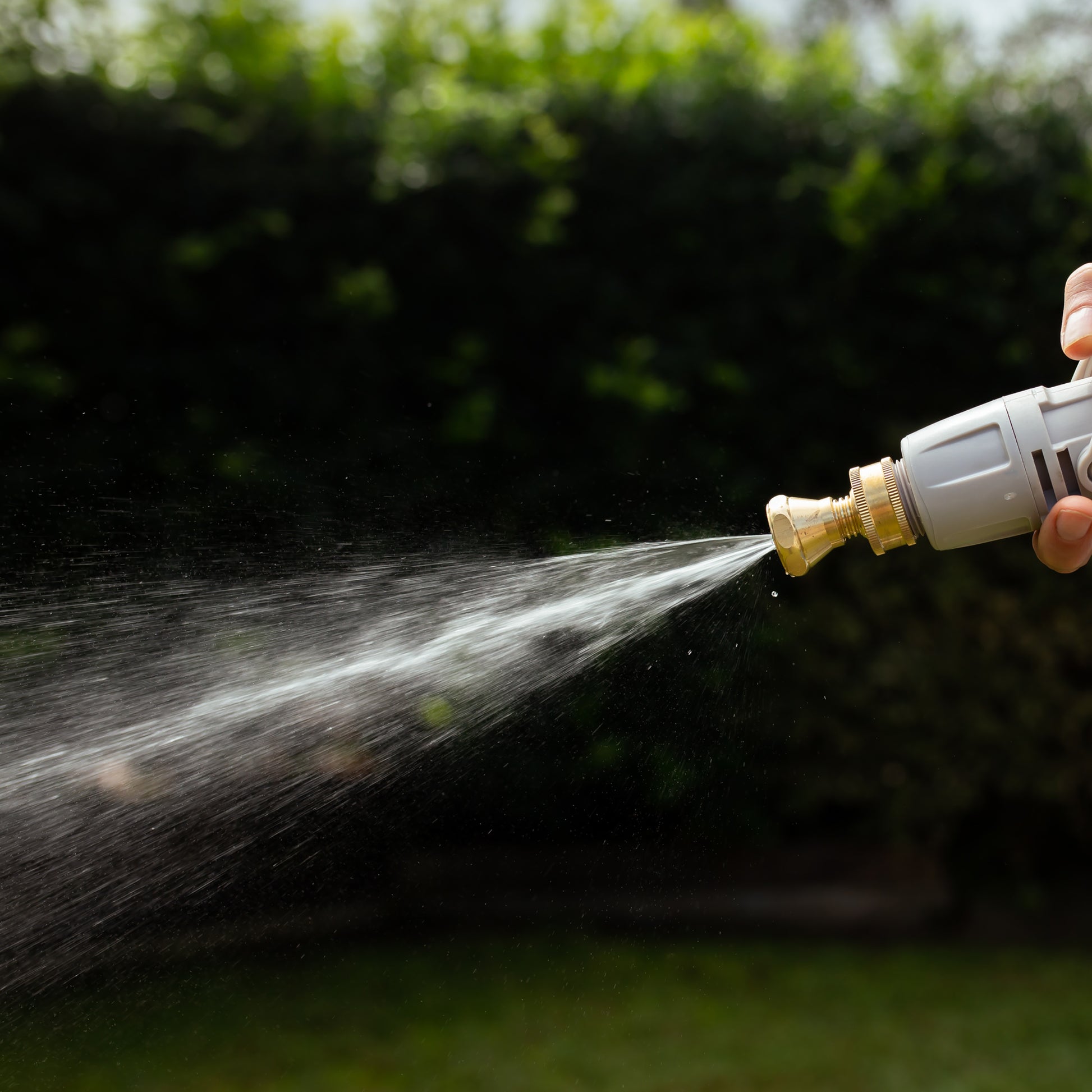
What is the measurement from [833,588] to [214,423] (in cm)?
269

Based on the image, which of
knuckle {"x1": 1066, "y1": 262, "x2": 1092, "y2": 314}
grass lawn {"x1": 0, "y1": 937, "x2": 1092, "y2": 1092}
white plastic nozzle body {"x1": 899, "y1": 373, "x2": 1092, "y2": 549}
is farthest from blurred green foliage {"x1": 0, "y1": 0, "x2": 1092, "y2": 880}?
white plastic nozzle body {"x1": 899, "y1": 373, "x2": 1092, "y2": 549}

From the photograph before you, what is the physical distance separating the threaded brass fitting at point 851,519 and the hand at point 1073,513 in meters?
0.22

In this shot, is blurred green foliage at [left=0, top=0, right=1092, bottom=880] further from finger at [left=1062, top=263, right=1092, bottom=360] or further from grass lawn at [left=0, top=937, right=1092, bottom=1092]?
finger at [left=1062, top=263, right=1092, bottom=360]

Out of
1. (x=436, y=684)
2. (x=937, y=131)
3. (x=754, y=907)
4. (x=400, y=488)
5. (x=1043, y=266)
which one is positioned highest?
(x=937, y=131)

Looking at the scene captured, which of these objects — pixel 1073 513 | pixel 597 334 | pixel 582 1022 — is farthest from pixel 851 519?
pixel 582 1022

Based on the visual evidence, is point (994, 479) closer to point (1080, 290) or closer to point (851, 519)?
point (851, 519)

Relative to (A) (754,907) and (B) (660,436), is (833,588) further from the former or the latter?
(A) (754,907)

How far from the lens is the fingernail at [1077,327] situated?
206 centimetres

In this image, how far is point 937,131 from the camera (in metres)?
4.57

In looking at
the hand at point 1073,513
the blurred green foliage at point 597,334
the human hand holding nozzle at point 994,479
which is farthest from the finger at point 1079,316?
the blurred green foliage at point 597,334

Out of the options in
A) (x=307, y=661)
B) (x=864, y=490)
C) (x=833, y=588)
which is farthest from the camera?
(x=833, y=588)

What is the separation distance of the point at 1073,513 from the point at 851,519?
0.36 metres

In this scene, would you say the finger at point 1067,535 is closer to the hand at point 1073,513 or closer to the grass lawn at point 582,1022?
the hand at point 1073,513

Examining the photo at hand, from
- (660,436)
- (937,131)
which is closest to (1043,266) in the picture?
(937,131)
